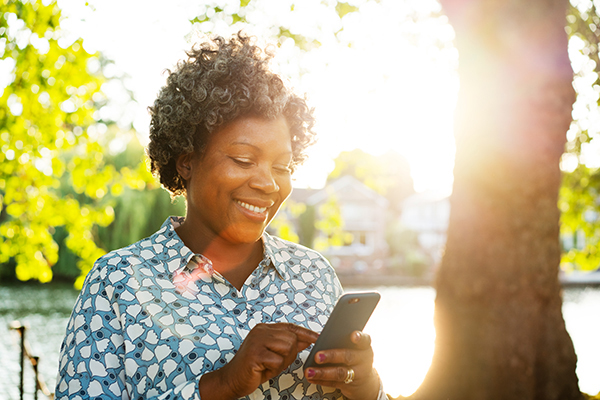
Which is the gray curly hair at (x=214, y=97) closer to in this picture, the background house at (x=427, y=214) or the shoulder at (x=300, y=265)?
the shoulder at (x=300, y=265)

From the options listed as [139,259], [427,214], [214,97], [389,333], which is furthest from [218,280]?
[427,214]

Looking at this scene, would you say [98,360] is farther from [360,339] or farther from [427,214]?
[427,214]

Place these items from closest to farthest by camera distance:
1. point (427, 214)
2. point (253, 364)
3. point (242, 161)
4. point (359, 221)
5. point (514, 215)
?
point (253, 364)
point (242, 161)
point (514, 215)
point (359, 221)
point (427, 214)

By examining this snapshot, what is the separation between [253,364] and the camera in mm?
1521

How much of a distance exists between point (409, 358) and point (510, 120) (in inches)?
353

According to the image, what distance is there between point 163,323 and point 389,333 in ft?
52.3

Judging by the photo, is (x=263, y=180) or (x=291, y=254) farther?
(x=291, y=254)

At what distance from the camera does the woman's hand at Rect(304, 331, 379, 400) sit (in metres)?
1.65

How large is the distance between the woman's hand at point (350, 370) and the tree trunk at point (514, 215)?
3397 millimetres

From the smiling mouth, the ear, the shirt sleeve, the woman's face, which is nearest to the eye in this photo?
the woman's face

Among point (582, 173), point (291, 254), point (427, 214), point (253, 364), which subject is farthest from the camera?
point (427, 214)

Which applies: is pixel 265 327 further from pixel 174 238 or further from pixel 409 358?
pixel 409 358

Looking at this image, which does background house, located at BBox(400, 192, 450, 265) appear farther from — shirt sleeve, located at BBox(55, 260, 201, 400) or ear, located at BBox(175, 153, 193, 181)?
shirt sleeve, located at BBox(55, 260, 201, 400)

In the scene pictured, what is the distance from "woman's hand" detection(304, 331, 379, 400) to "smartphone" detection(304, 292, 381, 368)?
2 cm
